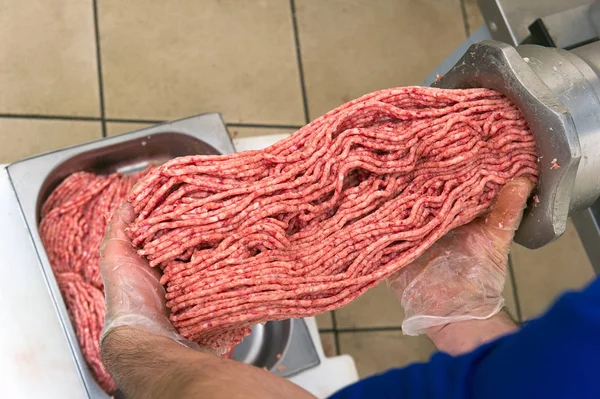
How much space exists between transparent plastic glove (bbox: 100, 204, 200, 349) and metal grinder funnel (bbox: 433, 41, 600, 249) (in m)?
0.59

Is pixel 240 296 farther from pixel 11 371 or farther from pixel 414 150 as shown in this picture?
pixel 11 371

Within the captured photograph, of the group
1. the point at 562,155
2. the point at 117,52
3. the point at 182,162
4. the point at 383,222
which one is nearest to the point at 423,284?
the point at 383,222

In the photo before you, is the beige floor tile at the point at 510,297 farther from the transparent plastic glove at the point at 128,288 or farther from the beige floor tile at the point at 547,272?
the transparent plastic glove at the point at 128,288

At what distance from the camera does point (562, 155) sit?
81cm

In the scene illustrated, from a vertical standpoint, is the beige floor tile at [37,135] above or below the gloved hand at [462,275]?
above

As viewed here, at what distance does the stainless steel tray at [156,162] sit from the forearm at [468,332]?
1.21 ft

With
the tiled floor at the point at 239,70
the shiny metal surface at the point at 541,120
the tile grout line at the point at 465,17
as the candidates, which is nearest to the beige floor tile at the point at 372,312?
the tiled floor at the point at 239,70

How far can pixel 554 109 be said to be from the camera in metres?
0.79

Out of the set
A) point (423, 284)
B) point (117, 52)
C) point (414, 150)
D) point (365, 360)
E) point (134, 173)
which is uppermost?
point (117, 52)

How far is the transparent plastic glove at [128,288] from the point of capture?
77cm

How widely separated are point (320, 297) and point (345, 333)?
92 centimetres

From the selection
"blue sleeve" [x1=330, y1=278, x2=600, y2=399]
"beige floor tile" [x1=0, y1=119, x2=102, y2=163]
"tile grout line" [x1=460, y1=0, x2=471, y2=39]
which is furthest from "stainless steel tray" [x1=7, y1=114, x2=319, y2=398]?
"tile grout line" [x1=460, y1=0, x2=471, y2=39]

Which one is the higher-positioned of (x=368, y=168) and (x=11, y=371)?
(x=368, y=168)

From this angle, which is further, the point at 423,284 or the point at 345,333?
the point at 345,333
